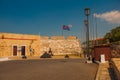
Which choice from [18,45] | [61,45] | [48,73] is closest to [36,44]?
[18,45]

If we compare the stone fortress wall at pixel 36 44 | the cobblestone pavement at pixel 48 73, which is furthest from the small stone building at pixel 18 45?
the cobblestone pavement at pixel 48 73

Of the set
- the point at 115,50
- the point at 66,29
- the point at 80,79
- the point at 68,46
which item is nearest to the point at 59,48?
the point at 68,46

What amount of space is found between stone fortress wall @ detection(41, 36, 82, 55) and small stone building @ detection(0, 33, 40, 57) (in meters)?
4.10

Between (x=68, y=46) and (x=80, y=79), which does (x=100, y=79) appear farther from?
(x=68, y=46)

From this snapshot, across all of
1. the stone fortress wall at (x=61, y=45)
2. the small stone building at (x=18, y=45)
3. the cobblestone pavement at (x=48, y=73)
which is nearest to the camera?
the cobblestone pavement at (x=48, y=73)

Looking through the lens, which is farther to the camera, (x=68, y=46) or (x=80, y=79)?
(x=68, y=46)

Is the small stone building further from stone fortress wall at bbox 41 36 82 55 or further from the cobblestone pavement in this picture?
the cobblestone pavement

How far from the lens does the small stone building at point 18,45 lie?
3903 cm

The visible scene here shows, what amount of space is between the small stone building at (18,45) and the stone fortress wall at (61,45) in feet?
13.5

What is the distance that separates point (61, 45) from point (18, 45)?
14.0 m

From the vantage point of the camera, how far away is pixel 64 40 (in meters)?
53.3

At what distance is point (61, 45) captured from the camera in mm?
52375

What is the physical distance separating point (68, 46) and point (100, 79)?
4385cm

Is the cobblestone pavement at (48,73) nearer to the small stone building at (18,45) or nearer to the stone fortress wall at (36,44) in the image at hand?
the small stone building at (18,45)
